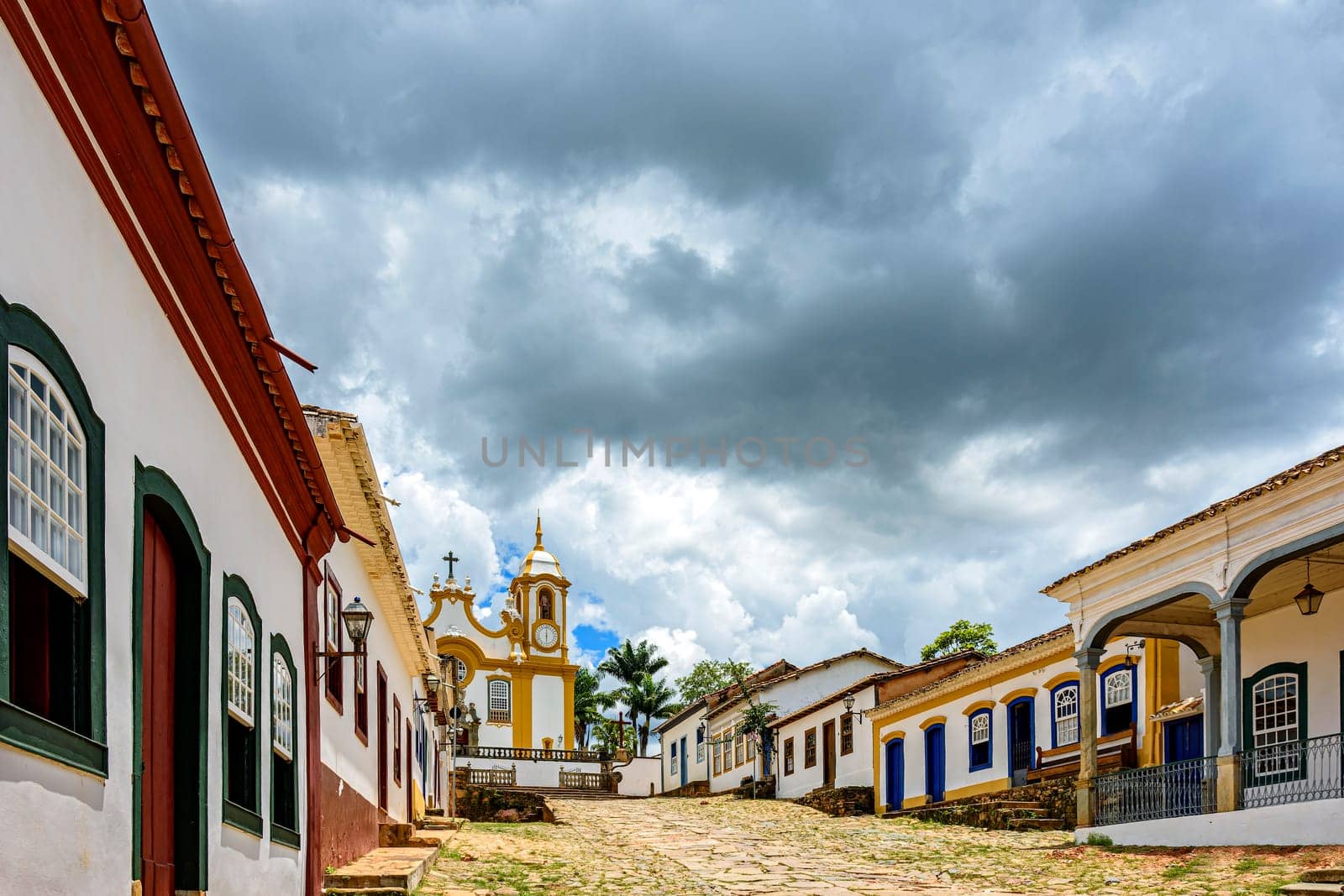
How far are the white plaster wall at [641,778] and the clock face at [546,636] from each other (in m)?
6.54

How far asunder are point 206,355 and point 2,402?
301 cm

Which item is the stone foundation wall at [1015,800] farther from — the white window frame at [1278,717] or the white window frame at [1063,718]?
the white window frame at [1278,717]

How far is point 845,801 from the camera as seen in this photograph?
95.4 feet

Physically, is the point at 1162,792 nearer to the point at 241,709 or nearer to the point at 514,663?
the point at 241,709

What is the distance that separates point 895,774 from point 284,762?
21.8 meters

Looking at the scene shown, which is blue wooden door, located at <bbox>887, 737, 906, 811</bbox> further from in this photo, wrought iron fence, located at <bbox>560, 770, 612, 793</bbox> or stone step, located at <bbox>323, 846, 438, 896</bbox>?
stone step, located at <bbox>323, 846, 438, 896</bbox>

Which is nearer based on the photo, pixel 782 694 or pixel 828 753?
pixel 828 753

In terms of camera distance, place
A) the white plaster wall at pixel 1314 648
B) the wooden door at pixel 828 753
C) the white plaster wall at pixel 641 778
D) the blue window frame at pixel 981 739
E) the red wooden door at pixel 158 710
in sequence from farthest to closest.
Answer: the white plaster wall at pixel 641 778 → the wooden door at pixel 828 753 → the blue window frame at pixel 981 739 → the white plaster wall at pixel 1314 648 → the red wooden door at pixel 158 710

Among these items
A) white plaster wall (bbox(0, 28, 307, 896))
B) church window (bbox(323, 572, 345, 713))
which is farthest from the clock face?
white plaster wall (bbox(0, 28, 307, 896))

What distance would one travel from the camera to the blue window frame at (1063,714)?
2234 cm

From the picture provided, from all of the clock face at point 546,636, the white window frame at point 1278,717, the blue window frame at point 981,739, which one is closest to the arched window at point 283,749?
the white window frame at point 1278,717

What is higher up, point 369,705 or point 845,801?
point 369,705


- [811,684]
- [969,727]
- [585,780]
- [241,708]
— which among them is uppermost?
[241,708]

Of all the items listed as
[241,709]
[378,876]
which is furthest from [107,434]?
[378,876]
